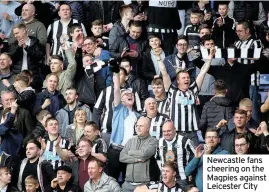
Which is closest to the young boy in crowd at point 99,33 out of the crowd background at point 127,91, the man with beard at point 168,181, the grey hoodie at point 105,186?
the crowd background at point 127,91

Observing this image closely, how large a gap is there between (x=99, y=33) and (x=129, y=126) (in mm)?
2284

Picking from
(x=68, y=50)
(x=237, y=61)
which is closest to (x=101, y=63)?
(x=68, y=50)

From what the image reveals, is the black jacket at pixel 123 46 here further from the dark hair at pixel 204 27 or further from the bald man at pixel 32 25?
the bald man at pixel 32 25

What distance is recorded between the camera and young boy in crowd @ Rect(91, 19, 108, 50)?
81.1 feet

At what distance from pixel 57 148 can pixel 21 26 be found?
261cm

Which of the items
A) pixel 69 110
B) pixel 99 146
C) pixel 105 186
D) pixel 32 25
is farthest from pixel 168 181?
pixel 32 25

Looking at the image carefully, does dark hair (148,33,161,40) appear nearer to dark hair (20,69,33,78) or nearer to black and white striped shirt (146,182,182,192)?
dark hair (20,69,33,78)

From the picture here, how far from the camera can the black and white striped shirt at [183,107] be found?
76.1ft

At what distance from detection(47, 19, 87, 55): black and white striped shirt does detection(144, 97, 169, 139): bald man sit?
8.26ft

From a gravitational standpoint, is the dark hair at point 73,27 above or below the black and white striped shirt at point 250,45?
above

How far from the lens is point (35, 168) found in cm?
2283

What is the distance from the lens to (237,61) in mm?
23875

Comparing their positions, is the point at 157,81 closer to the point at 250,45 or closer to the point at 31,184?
the point at 250,45
